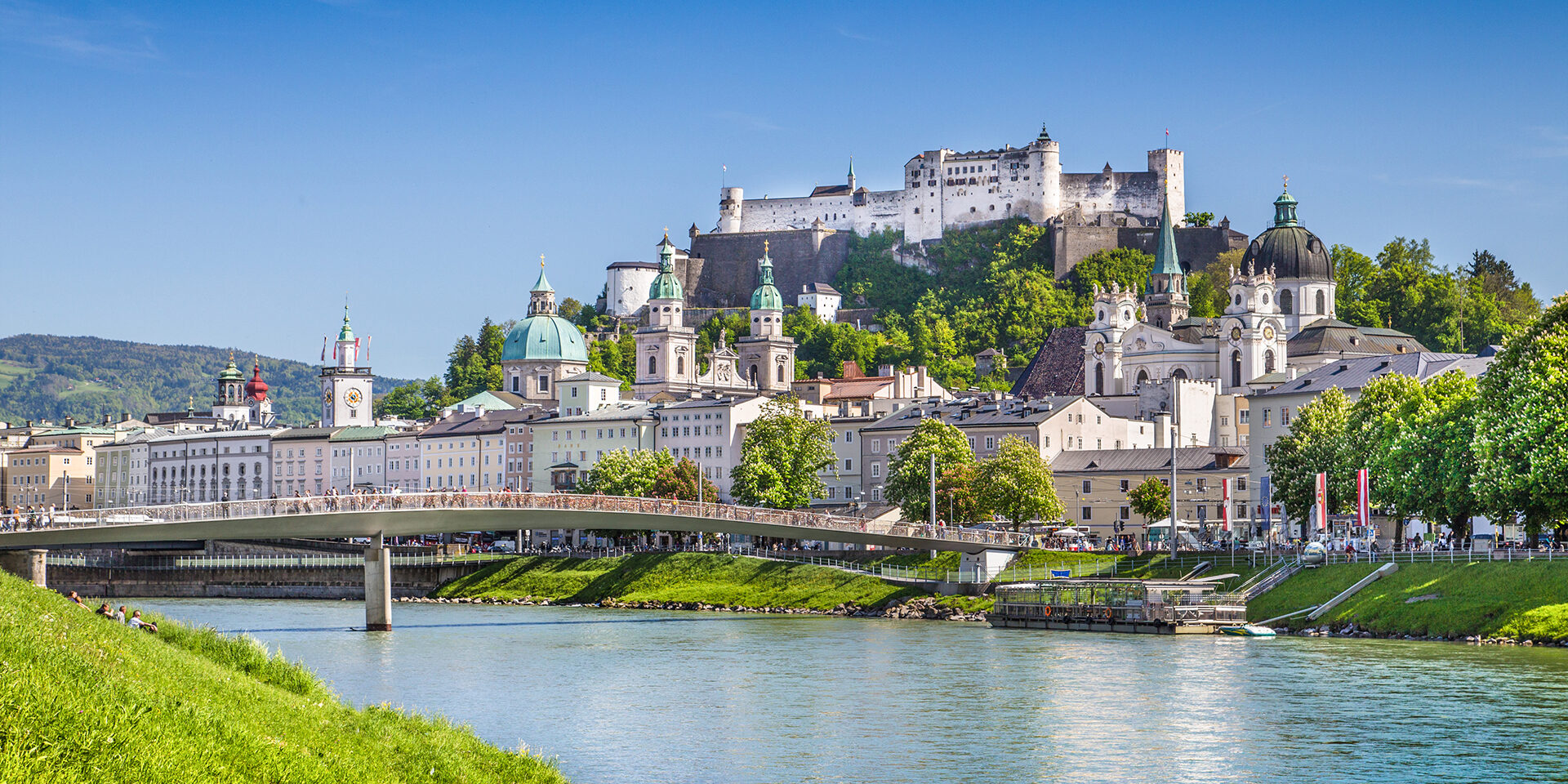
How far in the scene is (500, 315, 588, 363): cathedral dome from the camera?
524ft

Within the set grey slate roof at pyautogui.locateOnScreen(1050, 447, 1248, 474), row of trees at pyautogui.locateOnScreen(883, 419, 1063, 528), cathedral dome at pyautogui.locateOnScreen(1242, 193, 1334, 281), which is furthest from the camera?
cathedral dome at pyautogui.locateOnScreen(1242, 193, 1334, 281)

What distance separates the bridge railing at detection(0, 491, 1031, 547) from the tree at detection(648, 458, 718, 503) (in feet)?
71.8

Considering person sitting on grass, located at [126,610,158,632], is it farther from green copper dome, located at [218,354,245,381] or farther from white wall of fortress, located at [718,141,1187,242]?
green copper dome, located at [218,354,245,381]

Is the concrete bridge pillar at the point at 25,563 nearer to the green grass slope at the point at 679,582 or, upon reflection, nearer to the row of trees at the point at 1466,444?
the green grass slope at the point at 679,582

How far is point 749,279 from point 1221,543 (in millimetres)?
109380

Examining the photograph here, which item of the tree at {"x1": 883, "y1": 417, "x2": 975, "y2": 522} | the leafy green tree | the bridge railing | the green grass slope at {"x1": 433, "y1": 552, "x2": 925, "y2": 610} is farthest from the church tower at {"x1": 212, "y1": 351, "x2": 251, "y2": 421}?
the leafy green tree

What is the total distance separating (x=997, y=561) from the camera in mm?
73250

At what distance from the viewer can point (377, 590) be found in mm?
63531

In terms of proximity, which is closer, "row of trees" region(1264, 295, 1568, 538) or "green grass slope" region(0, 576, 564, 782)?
"green grass slope" region(0, 576, 564, 782)

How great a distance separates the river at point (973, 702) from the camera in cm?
3077

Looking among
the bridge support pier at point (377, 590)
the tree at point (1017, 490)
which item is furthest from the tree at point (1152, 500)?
the bridge support pier at point (377, 590)

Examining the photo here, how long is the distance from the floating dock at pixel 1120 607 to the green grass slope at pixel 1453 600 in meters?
1.90

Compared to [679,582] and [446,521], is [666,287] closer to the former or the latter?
[679,582]

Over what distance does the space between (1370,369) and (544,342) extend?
8481 cm
